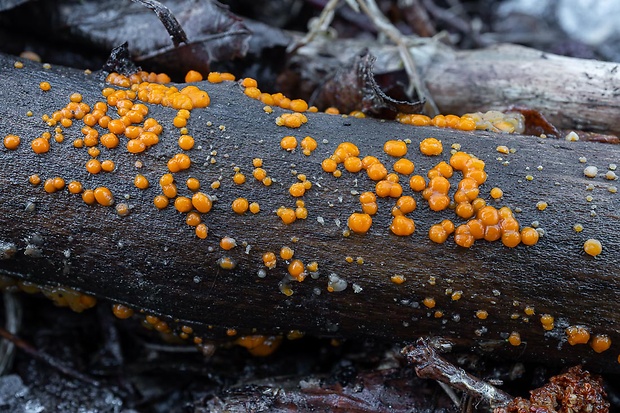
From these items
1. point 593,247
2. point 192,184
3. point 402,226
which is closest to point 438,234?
point 402,226

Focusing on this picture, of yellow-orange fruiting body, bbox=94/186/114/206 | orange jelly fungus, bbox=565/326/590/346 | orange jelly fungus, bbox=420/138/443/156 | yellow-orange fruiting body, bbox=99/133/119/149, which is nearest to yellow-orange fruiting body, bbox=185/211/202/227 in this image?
yellow-orange fruiting body, bbox=94/186/114/206

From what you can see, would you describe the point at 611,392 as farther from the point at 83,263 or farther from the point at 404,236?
the point at 83,263

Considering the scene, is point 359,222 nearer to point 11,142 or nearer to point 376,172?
point 376,172

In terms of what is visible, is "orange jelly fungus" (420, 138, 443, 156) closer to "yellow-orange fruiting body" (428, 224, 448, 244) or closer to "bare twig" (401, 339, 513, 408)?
"yellow-orange fruiting body" (428, 224, 448, 244)

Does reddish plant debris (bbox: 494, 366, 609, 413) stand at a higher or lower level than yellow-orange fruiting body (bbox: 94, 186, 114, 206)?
lower

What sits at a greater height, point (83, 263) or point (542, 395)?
point (83, 263)

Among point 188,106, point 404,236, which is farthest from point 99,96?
point 404,236

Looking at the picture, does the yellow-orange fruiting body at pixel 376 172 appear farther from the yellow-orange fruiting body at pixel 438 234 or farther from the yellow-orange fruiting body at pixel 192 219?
the yellow-orange fruiting body at pixel 192 219
